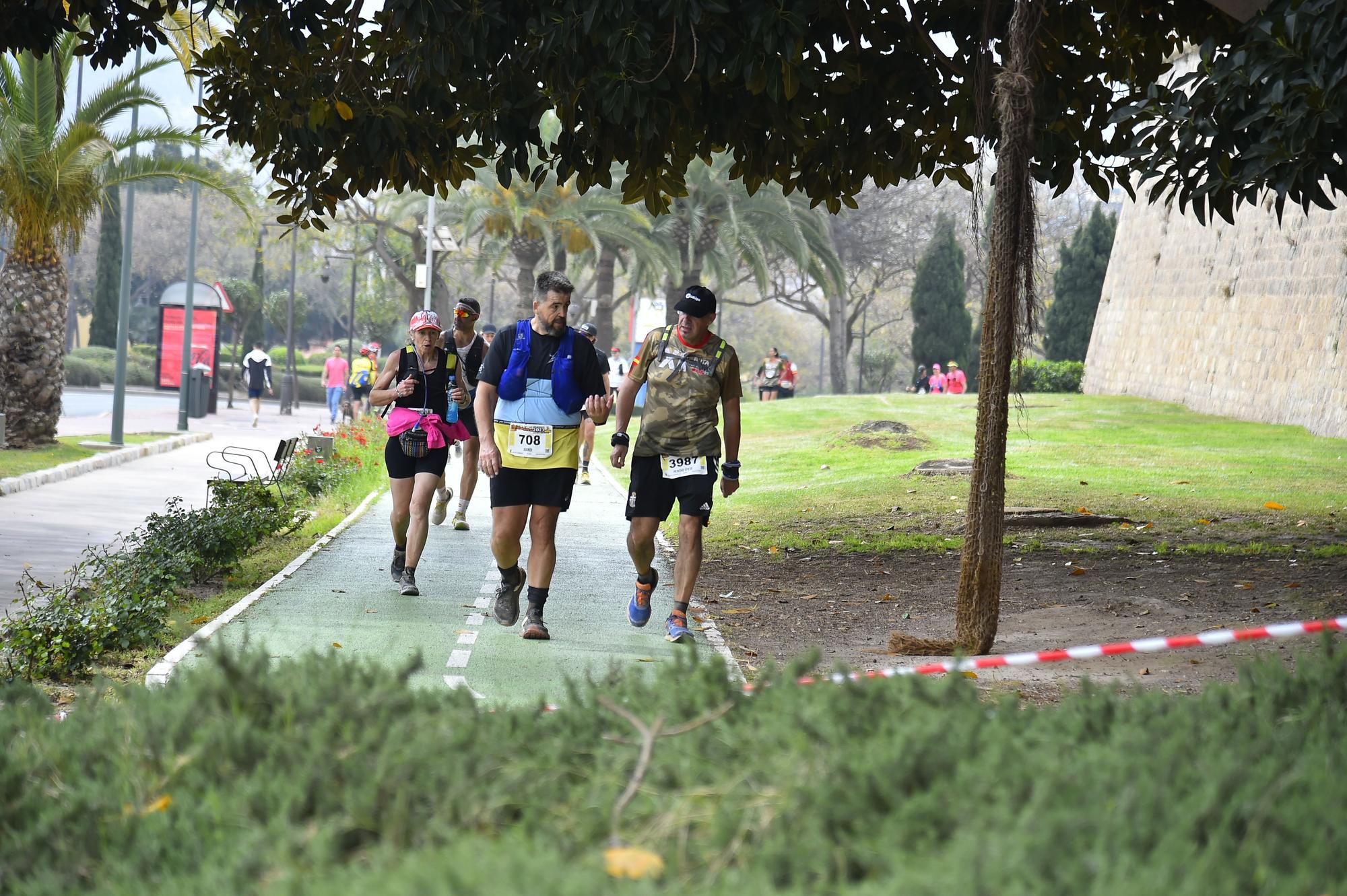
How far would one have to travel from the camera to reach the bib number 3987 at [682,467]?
8047mm

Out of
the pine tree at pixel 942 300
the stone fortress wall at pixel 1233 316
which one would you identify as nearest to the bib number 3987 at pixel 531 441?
the stone fortress wall at pixel 1233 316

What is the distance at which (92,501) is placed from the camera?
16859 mm

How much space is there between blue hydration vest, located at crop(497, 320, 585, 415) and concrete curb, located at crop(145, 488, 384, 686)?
6.91 feet

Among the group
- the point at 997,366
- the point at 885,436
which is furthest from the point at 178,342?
the point at 997,366

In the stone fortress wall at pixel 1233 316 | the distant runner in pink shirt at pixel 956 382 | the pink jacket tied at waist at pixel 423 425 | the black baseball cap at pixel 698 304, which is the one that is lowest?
the pink jacket tied at waist at pixel 423 425

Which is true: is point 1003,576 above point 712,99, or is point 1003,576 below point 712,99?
below

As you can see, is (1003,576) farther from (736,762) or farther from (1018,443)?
(1018,443)

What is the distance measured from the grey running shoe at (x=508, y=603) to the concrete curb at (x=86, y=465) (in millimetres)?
10800

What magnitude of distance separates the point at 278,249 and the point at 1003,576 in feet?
159

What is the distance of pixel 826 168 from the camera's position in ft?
37.3

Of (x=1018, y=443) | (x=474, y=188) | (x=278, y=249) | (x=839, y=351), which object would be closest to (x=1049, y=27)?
(x=1018, y=443)

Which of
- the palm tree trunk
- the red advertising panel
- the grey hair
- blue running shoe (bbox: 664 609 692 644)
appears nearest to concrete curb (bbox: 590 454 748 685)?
blue running shoe (bbox: 664 609 692 644)

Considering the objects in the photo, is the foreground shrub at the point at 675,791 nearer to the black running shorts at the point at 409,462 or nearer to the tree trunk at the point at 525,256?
the black running shorts at the point at 409,462

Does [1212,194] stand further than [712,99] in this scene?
No
